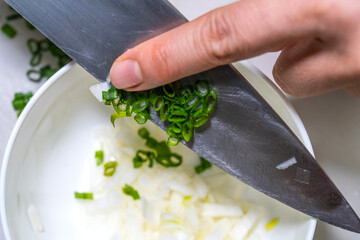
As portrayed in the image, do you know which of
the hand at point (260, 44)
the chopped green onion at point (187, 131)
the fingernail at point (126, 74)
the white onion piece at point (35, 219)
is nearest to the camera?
the hand at point (260, 44)

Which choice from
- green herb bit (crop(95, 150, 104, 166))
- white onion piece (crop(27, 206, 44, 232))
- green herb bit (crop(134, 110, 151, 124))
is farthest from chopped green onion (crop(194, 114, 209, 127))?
white onion piece (crop(27, 206, 44, 232))

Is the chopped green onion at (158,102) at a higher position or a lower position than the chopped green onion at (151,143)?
higher

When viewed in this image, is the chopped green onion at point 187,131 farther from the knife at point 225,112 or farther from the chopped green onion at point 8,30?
the chopped green onion at point 8,30

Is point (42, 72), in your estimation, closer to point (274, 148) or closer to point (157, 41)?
point (157, 41)

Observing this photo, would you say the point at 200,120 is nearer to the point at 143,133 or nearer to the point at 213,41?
the point at 213,41

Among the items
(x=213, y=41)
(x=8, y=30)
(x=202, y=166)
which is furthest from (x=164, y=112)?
(x=8, y=30)

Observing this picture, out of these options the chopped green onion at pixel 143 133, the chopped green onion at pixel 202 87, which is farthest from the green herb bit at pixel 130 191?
the chopped green onion at pixel 202 87

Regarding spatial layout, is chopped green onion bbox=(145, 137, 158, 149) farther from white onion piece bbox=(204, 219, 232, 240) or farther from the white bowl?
white onion piece bbox=(204, 219, 232, 240)
